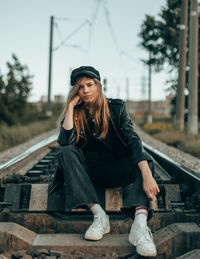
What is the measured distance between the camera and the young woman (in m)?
2.58

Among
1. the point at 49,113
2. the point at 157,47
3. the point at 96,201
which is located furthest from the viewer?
the point at 49,113

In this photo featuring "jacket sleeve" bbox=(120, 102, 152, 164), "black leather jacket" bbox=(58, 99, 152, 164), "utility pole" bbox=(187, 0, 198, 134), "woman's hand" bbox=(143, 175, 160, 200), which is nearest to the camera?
"woman's hand" bbox=(143, 175, 160, 200)

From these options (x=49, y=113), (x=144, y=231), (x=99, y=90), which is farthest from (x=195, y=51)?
(x=49, y=113)

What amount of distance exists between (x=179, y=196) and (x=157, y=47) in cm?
1758

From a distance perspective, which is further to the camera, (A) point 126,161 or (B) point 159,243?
(A) point 126,161

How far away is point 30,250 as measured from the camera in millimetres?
2279

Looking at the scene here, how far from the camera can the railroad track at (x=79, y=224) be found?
227 centimetres

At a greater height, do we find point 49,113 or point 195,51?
point 195,51

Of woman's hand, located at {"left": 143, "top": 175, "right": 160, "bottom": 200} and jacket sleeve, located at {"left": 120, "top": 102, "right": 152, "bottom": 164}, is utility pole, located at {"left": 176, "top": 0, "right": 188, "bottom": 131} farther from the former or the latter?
woman's hand, located at {"left": 143, "top": 175, "right": 160, "bottom": 200}

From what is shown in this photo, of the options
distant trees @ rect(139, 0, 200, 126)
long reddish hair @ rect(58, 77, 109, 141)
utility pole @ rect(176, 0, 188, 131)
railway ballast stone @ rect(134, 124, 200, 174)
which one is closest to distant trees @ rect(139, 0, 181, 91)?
distant trees @ rect(139, 0, 200, 126)

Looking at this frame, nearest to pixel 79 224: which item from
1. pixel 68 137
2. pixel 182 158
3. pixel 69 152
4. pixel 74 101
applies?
pixel 69 152

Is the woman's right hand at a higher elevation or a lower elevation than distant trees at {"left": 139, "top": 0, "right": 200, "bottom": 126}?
lower

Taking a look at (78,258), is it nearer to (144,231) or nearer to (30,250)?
(30,250)

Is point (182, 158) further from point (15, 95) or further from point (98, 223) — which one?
point (15, 95)
